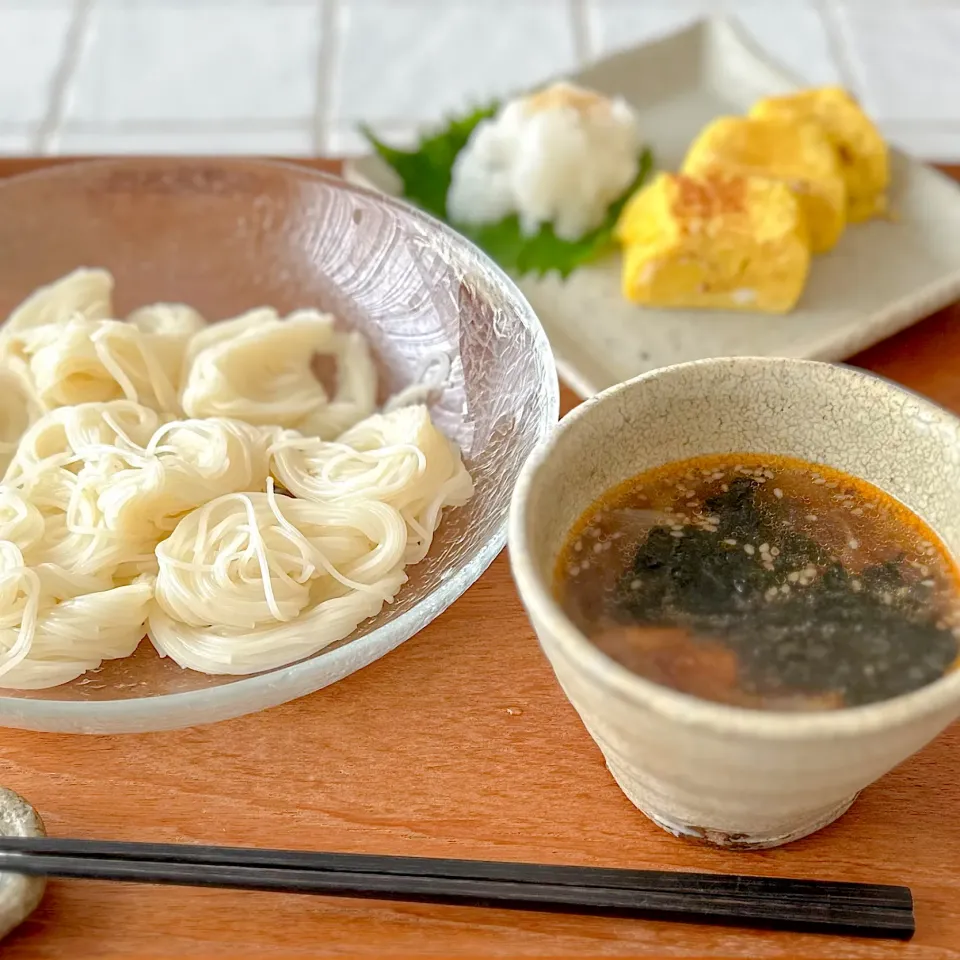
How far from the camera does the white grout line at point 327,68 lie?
107 inches

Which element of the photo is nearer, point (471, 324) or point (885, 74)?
point (471, 324)

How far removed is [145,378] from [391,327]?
297 millimetres

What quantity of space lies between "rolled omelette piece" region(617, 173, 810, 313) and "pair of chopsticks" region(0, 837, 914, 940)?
33.4 inches

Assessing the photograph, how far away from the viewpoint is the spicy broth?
0.79 m

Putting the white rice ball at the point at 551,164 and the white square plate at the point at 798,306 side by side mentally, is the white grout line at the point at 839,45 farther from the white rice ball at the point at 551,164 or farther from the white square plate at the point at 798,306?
the white rice ball at the point at 551,164

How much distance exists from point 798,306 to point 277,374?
0.69 metres

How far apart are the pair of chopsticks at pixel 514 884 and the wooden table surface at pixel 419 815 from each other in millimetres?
24

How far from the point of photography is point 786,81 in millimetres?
1851

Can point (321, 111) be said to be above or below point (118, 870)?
below

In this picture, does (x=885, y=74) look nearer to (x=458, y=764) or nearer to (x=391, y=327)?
(x=391, y=327)

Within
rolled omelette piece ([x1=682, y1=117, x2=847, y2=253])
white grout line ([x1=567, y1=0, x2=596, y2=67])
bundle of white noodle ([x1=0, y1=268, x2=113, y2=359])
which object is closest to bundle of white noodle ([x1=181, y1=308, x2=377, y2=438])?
bundle of white noodle ([x1=0, y1=268, x2=113, y2=359])

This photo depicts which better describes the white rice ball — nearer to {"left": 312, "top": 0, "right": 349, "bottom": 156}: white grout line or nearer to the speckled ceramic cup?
the speckled ceramic cup

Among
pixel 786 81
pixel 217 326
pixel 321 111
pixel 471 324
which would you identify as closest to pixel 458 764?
pixel 471 324

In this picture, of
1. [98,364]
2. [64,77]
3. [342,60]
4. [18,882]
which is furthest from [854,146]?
[64,77]
